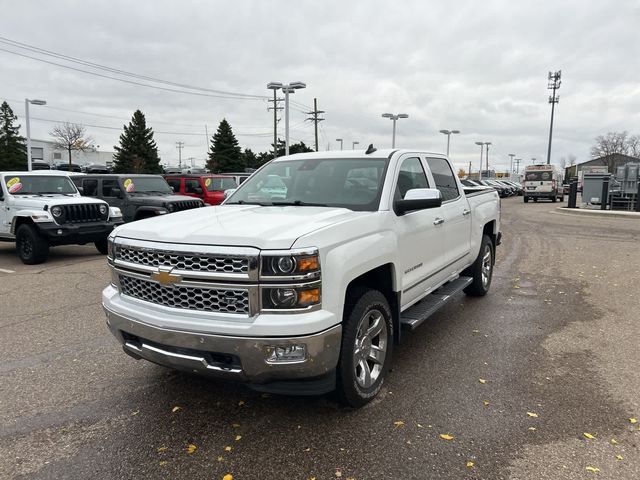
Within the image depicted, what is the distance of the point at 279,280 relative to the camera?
2793mm

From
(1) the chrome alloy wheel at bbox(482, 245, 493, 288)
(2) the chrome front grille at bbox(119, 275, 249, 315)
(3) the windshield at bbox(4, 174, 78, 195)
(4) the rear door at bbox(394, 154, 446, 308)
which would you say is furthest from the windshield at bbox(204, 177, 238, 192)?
(2) the chrome front grille at bbox(119, 275, 249, 315)

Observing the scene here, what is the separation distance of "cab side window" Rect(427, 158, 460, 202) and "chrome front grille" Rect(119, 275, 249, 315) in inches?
113

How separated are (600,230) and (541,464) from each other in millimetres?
14822

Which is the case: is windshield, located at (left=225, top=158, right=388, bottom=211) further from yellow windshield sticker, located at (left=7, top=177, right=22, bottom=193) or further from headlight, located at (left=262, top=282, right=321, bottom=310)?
yellow windshield sticker, located at (left=7, top=177, right=22, bottom=193)

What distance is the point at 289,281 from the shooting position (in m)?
2.79

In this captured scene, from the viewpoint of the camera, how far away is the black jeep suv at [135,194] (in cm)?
1189

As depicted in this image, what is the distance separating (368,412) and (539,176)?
34.3 m

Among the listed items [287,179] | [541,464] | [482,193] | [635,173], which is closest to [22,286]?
[287,179]

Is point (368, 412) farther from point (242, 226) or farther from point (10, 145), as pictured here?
point (10, 145)

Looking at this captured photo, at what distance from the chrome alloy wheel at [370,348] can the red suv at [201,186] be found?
12728 mm

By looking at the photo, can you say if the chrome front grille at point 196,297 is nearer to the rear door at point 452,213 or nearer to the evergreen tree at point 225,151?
the rear door at point 452,213

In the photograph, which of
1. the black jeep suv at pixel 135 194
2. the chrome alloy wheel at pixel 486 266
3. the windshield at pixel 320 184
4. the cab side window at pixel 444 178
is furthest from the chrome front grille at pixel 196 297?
the black jeep suv at pixel 135 194

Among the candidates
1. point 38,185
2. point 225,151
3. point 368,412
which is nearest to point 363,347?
point 368,412

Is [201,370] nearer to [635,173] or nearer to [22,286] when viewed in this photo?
[22,286]
